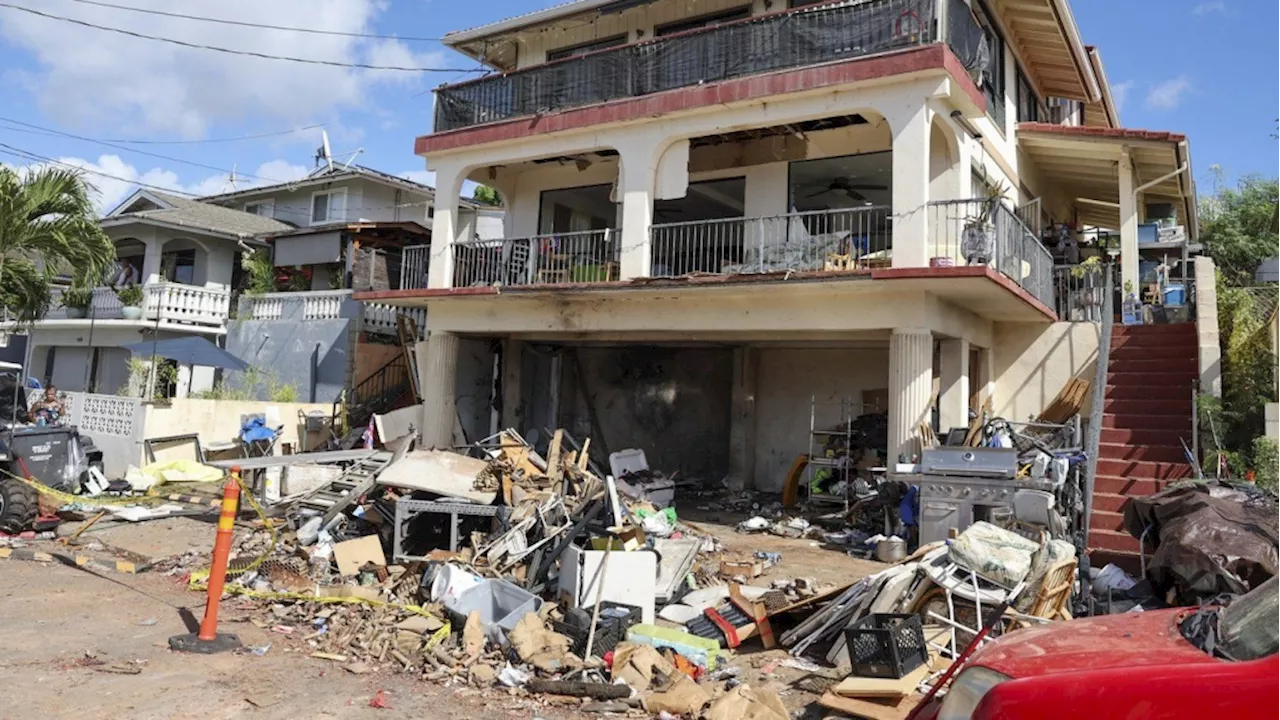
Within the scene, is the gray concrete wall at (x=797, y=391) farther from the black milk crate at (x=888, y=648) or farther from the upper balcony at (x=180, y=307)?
the upper balcony at (x=180, y=307)

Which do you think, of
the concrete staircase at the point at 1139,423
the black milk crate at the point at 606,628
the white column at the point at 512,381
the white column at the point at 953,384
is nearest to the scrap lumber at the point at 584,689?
the black milk crate at the point at 606,628

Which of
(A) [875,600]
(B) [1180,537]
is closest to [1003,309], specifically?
(B) [1180,537]

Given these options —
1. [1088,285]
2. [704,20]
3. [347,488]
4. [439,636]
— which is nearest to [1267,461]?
[1088,285]

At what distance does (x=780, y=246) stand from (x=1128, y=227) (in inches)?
261

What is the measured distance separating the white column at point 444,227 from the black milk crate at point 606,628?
974 cm

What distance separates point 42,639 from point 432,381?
992 centimetres

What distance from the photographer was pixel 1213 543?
675 cm

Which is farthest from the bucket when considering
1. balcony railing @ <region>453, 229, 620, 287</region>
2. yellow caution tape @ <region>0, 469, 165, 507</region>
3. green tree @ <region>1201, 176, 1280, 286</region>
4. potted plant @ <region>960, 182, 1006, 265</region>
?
green tree @ <region>1201, 176, 1280, 286</region>

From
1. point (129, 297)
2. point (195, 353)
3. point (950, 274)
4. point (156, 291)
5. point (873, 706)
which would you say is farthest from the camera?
point (129, 297)

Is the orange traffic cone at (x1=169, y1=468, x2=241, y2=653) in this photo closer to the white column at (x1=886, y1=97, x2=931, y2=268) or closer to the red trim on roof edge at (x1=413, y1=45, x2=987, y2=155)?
the white column at (x1=886, y1=97, x2=931, y2=268)

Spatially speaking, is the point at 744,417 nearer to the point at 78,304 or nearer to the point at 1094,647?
the point at 1094,647

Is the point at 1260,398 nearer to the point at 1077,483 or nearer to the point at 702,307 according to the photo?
the point at 1077,483

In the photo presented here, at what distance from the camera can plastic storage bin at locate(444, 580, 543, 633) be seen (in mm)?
6781

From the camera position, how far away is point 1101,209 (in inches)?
826
